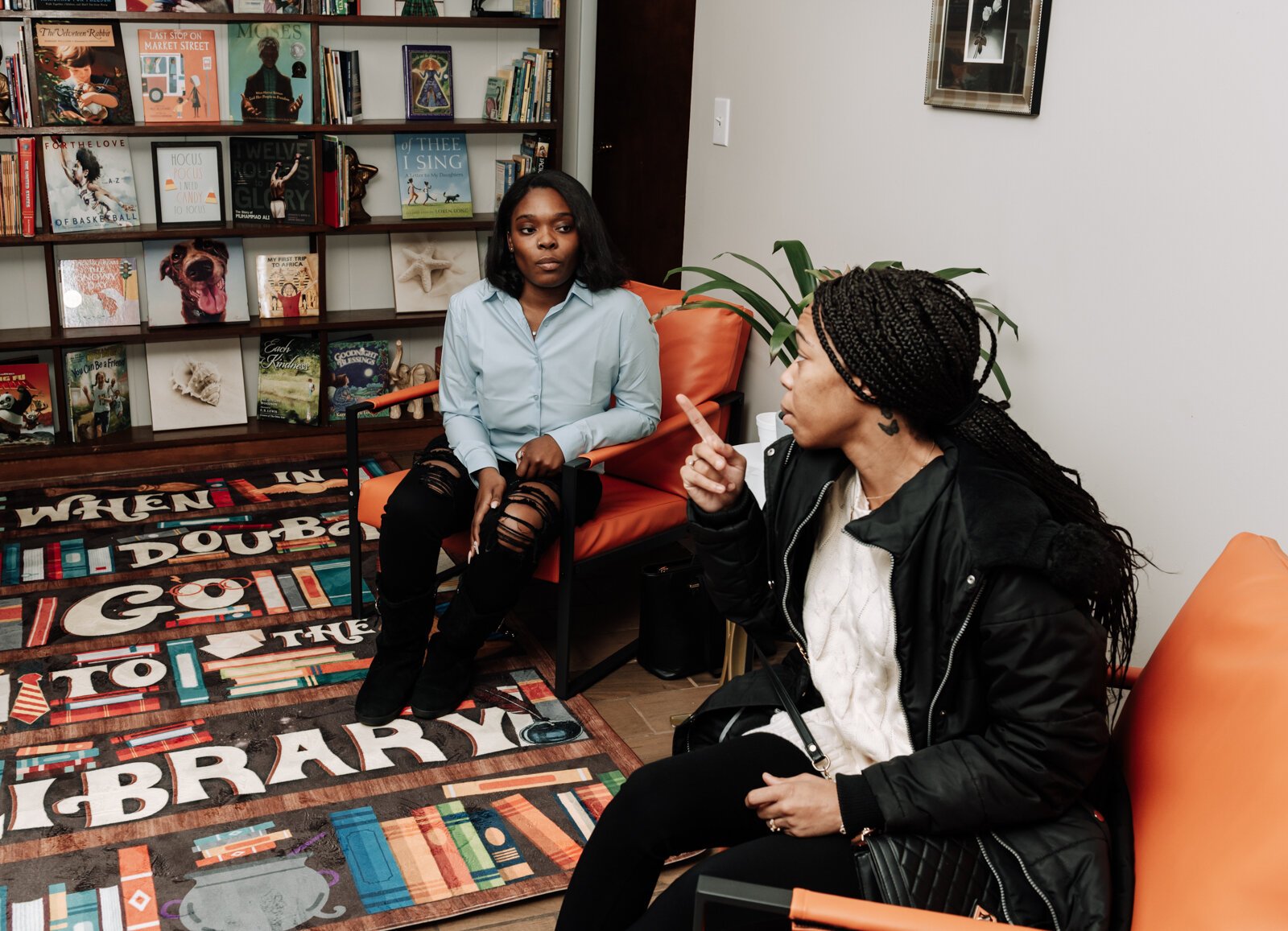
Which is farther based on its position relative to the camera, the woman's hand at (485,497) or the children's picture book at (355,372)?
the children's picture book at (355,372)

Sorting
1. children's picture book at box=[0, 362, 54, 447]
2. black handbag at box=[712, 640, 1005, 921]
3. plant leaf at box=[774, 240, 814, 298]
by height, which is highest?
plant leaf at box=[774, 240, 814, 298]

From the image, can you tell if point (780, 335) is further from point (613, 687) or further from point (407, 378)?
point (407, 378)

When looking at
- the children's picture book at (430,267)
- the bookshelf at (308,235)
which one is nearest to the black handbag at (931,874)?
the bookshelf at (308,235)

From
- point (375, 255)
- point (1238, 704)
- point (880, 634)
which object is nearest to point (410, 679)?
point (880, 634)

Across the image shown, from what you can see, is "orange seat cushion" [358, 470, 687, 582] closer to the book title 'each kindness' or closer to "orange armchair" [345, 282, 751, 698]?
"orange armchair" [345, 282, 751, 698]

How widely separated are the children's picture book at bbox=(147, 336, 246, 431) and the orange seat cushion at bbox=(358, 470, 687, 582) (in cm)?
162

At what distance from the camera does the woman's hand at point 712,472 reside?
1540 millimetres

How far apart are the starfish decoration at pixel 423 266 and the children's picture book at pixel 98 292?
93 cm

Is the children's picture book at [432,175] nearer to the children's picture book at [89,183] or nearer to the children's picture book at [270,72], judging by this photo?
the children's picture book at [270,72]

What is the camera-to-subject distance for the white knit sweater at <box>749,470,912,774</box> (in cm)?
144

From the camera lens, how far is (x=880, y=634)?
1431mm

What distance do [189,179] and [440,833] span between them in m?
2.74

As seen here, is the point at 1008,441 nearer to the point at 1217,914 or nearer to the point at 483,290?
the point at 1217,914

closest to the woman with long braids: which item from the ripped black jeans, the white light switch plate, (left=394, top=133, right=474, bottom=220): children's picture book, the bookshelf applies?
the ripped black jeans
